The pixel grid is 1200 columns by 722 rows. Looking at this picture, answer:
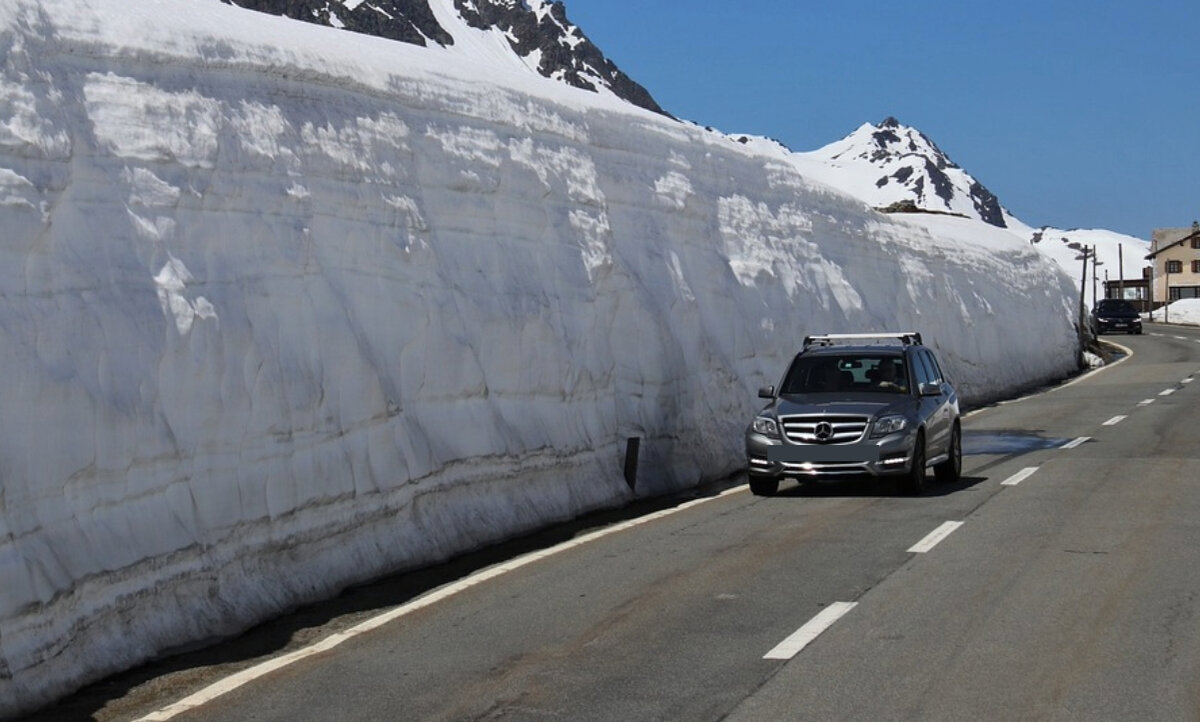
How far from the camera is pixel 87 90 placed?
10188 millimetres

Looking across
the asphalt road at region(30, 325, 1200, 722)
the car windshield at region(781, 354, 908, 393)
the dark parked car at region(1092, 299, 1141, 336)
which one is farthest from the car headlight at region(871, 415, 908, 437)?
the dark parked car at region(1092, 299, 1141, 336)

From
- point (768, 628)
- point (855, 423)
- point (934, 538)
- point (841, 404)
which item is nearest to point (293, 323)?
point (768, 628)

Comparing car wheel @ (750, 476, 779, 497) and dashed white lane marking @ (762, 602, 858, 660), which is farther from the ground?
dashed white lane marking @ (762, 602, 858, 660)

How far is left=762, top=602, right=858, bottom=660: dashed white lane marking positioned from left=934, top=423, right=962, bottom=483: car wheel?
739 centimetres

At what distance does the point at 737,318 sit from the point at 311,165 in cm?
1014

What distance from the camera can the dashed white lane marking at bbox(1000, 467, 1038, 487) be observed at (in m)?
16.0

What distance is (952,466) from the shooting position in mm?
16594

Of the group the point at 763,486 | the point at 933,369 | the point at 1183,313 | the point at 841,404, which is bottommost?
the point at 1183,313

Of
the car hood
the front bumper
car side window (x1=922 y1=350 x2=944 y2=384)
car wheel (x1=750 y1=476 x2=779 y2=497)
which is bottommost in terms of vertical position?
car wheel (x1=750 y1=476 x2=779 y2=497)

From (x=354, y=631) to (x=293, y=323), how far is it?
3051mm

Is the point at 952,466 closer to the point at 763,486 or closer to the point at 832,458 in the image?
the point at 832,458

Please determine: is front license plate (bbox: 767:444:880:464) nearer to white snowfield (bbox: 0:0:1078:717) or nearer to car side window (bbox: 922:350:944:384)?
white snowfield (bbox: 0:0:1078:717)

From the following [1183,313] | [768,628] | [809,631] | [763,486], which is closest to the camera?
[809,631]

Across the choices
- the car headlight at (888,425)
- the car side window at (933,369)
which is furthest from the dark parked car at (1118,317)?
the car headlight at (888,425)
